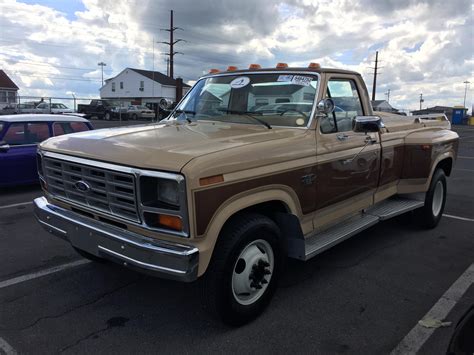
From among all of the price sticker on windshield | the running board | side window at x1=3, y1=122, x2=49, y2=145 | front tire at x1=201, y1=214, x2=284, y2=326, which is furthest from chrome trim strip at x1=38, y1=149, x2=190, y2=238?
side window at x1=3, y1=122, x2=49, y2=145

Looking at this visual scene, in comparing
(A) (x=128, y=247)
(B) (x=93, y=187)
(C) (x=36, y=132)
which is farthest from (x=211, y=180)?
(C) (x=36, y=132)

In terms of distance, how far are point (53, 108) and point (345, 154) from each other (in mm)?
32261

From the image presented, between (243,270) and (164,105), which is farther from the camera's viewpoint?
(164,105)

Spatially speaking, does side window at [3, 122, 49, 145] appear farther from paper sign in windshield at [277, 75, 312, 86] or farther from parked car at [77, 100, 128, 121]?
parked car at [77, 100, 128, 121]

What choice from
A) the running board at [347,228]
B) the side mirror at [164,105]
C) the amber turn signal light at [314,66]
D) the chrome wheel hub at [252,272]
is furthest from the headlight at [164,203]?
the side mirror at [164,105]

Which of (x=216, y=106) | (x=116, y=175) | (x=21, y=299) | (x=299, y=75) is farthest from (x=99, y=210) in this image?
(x=299, y=75)

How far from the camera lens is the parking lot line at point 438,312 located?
3129 mm

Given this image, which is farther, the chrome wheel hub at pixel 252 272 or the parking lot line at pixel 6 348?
the chrome wheel hub at pixel 252 272

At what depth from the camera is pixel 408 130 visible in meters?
5.65

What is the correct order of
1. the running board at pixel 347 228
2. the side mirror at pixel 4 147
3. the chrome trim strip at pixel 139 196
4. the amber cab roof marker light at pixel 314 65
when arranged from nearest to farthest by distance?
the chrome trim strip at pixel 139 196
the running board at pixel 347 228
the amber cab roof marker light at pixel 314 65
the side mirror at pixel 4 147

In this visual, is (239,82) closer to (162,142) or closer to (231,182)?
(162,142)

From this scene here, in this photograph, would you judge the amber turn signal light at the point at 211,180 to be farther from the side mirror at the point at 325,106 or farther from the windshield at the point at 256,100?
the side mirror at the point at 325,106

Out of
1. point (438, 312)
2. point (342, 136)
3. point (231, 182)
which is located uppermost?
point (342, 136)

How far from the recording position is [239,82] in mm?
4500
